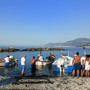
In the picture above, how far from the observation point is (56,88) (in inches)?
756

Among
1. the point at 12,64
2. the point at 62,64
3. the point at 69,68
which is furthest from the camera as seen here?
the point at 12,64

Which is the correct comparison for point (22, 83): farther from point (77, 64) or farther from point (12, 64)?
point (12, 64)

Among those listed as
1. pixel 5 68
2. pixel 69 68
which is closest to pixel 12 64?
pixel 5 68

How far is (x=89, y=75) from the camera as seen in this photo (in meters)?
26.3

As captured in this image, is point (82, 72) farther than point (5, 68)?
No

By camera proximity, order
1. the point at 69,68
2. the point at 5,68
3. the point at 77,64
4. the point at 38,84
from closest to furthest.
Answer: the point at 38,84
the point at 77,64
the point at 69,68
the point at 5,68

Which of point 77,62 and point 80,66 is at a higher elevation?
point 77,62

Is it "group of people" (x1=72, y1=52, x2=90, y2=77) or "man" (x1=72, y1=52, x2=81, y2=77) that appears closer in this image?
"man" (x1=72, y1=52, x2=81, y2=77)

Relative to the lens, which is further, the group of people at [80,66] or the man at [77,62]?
the group of people at [80,66]

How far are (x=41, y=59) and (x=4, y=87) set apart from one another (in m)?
23.0

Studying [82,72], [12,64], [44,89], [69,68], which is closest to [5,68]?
[12,64]

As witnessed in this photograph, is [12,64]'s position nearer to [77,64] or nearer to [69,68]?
[69,68]

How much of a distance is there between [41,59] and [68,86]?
22443 mm

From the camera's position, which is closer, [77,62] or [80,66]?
[77,62]
